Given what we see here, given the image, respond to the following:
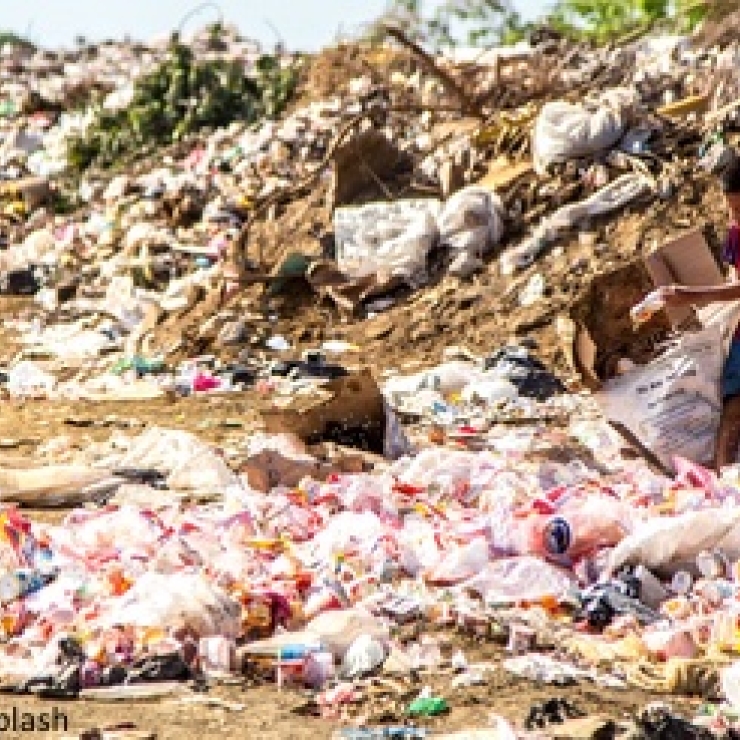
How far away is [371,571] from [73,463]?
2535 mm

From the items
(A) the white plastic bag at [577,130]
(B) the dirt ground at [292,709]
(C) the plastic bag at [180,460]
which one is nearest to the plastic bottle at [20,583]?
(B) the dirt ground at [292,709]

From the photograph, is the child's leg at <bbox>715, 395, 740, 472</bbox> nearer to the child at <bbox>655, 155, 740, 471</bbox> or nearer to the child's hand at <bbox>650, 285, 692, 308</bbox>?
the child at <bbox>655, 155, 740, 471</bbox>

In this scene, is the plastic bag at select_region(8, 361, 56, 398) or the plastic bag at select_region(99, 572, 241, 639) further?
the plastic bag at select_region(8, 361, 56, 398)

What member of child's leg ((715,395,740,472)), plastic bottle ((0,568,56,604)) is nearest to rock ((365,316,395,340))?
child's leg ((715,395,740,472))

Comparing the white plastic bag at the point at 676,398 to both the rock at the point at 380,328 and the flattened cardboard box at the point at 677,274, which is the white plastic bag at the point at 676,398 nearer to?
the flattened cardboard box at the point at 677,274

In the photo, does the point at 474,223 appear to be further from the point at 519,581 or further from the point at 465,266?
the point at 519,581

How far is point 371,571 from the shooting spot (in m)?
5.78

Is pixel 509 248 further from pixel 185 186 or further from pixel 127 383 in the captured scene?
pixel 185 186

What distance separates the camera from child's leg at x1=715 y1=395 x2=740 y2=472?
6.82 m

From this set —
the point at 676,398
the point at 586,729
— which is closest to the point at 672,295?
the point at 676,398

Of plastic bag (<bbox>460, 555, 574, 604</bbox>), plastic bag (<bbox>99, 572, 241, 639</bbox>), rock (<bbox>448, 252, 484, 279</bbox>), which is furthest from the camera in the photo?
rock (<bbox>448, 252, 484, 279</bbox>)

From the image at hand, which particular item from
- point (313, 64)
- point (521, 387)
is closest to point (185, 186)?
point (313, 64)

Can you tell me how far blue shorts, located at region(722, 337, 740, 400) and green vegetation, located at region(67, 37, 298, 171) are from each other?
1014cm

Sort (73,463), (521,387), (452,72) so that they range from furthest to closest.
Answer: (452,72), (521,387), (73,463)
